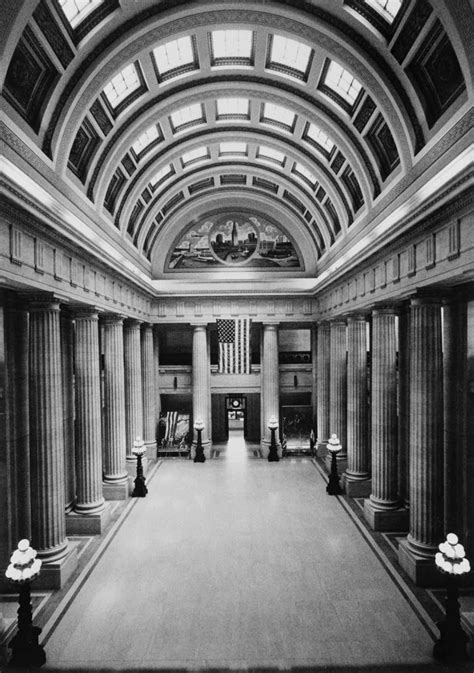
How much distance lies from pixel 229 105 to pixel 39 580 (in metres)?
14.4

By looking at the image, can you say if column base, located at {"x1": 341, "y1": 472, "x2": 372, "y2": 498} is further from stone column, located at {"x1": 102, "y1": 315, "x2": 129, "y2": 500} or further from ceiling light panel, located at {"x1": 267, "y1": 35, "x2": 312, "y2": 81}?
ceiling light panel, located at {"x1": 267, "y1": 35, "x2": 312, "y2": 81}

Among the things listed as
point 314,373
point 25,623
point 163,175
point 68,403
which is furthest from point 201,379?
point 25,623

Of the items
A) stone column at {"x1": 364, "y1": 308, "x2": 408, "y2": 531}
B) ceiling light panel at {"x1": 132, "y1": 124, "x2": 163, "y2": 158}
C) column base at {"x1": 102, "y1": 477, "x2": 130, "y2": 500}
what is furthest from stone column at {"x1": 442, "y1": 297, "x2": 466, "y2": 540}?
ceiling light panel at {"x1": 132, "y1": 124, "x2": 163, "y2": 158}

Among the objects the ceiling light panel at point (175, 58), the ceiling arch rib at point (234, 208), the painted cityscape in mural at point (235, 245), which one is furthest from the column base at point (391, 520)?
the ceiling light panel at point (175, 58)

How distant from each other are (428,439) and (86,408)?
8.80 meters

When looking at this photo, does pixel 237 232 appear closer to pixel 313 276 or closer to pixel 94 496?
pixel 313 276

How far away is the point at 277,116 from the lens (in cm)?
1386

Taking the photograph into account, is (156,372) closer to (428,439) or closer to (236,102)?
(236,102)

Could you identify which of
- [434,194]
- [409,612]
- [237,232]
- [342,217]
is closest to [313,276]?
[237,232]

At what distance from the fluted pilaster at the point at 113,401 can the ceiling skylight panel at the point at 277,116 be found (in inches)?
332

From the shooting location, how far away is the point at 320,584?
29.1 ft

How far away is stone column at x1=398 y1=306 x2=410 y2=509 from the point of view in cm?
1203

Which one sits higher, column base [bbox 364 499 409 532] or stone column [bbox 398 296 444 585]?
stone column [bbox 398 296 444 585]

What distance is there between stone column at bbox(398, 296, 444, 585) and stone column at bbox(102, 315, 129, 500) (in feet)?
30.3
